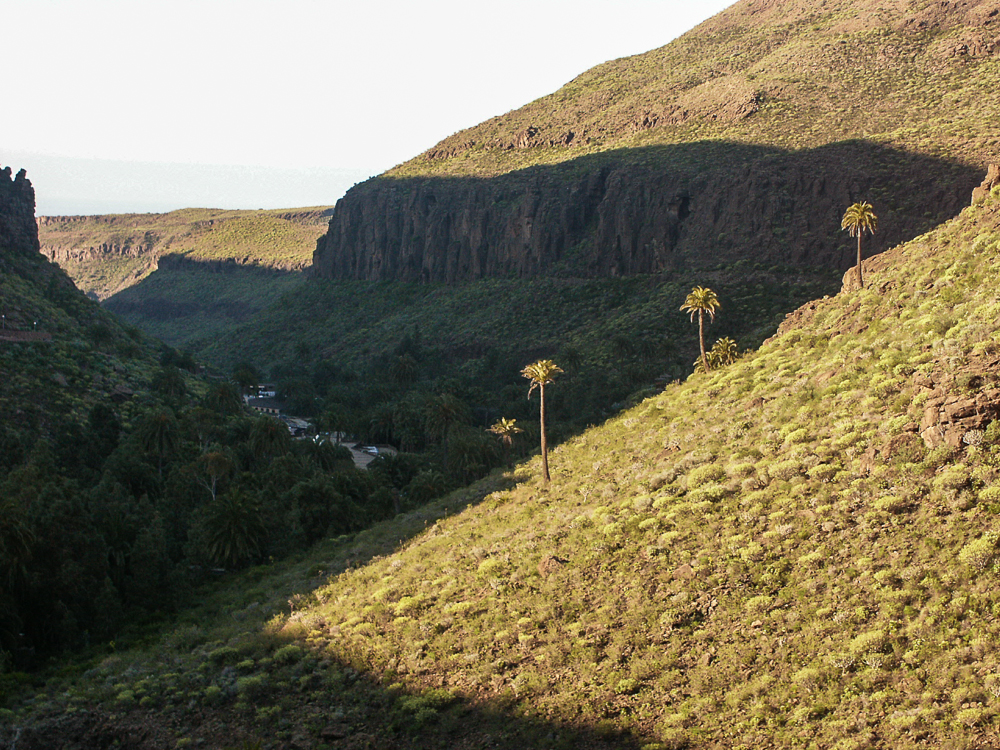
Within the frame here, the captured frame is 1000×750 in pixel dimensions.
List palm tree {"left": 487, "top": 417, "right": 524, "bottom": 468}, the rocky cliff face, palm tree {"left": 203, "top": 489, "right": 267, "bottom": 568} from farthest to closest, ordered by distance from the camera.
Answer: the rocky cliff face < palm tree {"left": 487, "top": 417, "right": 524, "bottom": 468} < palm tree {"left": 203, "top": 489, "right": 267, "bottom": 568}

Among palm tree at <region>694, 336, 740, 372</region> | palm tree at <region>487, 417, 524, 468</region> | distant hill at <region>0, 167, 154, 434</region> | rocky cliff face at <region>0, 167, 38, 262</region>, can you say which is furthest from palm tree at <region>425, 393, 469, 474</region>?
rocky cliff face at <region>0, 167, 38, 262</region>

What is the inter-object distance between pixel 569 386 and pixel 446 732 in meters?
Answer: 69.4

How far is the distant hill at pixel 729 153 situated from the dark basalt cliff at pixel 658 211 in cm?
26

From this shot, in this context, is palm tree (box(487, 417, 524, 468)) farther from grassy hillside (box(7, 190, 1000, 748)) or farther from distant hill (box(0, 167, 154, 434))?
distant hill (box(0, 167, 154, 434))

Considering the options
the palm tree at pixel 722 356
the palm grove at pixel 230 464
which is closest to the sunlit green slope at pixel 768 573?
the palm grove at pixel 230 464

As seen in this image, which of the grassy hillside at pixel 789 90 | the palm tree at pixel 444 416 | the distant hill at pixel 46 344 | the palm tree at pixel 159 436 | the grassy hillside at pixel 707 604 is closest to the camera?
the grassy hillside at pixel 707 604

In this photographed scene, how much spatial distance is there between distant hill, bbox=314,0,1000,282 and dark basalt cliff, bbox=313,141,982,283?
10.2 inches

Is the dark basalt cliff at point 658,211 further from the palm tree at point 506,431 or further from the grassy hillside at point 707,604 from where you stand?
the grassy hillside at point 707,604

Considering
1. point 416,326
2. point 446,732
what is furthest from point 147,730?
point 416,326

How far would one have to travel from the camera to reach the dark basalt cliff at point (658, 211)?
97375mm

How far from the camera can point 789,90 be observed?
12100 cm

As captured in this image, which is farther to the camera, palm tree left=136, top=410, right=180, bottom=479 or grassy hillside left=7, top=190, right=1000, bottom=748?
palm tree left=136, top=410, right=180, bottom=479

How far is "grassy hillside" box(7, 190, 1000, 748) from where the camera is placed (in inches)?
902

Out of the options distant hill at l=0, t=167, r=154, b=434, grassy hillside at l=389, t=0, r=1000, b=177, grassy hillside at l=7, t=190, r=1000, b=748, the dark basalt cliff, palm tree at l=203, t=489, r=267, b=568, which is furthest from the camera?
grassy hillside at l=389, t=0, r=1000, b=177
